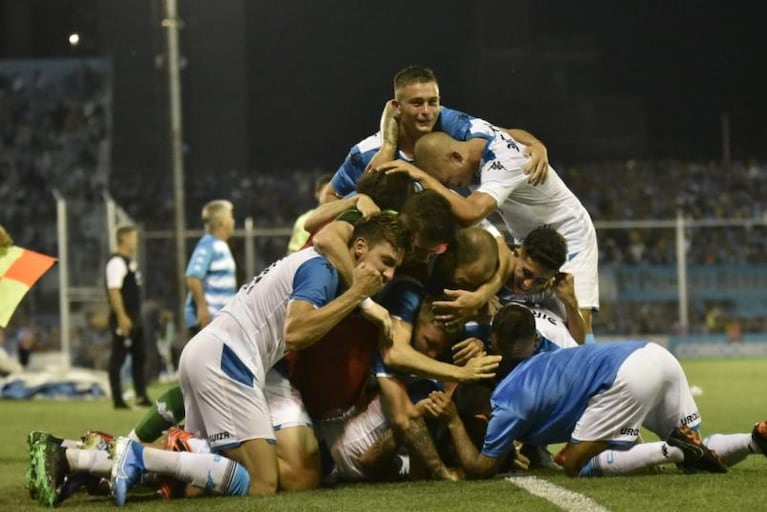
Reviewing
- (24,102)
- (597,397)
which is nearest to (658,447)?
(597,397)

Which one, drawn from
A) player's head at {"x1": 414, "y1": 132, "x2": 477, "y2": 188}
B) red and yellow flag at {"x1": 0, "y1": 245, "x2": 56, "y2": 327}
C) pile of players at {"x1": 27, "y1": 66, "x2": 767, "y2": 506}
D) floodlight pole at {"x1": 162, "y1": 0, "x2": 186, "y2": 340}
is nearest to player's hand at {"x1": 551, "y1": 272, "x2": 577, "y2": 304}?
pile of players at {"x1": 27, "y1": 66, "x2": 767, "y2": 506}

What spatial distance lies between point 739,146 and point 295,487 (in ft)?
92.9

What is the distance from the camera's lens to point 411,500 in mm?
5523

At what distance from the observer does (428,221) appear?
593cm

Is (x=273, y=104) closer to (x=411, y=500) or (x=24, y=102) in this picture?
(x=24, y=102)

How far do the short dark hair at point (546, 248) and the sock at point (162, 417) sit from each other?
1941mm

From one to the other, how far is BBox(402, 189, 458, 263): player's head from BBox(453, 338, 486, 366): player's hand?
0.48m

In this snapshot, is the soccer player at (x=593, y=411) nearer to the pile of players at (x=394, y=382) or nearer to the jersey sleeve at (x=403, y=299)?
the pile of players at (x=394, y=382)

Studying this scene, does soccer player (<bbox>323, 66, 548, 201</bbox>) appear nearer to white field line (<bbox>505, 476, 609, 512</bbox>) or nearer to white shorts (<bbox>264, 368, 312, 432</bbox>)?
white shorts (<bbox>264, 368, 312, 432</bbox>)

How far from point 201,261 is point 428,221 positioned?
22.6 feet

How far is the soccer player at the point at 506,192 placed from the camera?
6742 mm

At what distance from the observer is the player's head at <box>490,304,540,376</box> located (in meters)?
6.13

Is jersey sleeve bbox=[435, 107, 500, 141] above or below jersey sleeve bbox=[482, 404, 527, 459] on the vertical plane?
above

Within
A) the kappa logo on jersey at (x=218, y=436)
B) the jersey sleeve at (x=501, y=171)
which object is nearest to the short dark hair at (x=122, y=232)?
the jersey sleeve at (x=501, y=171)
